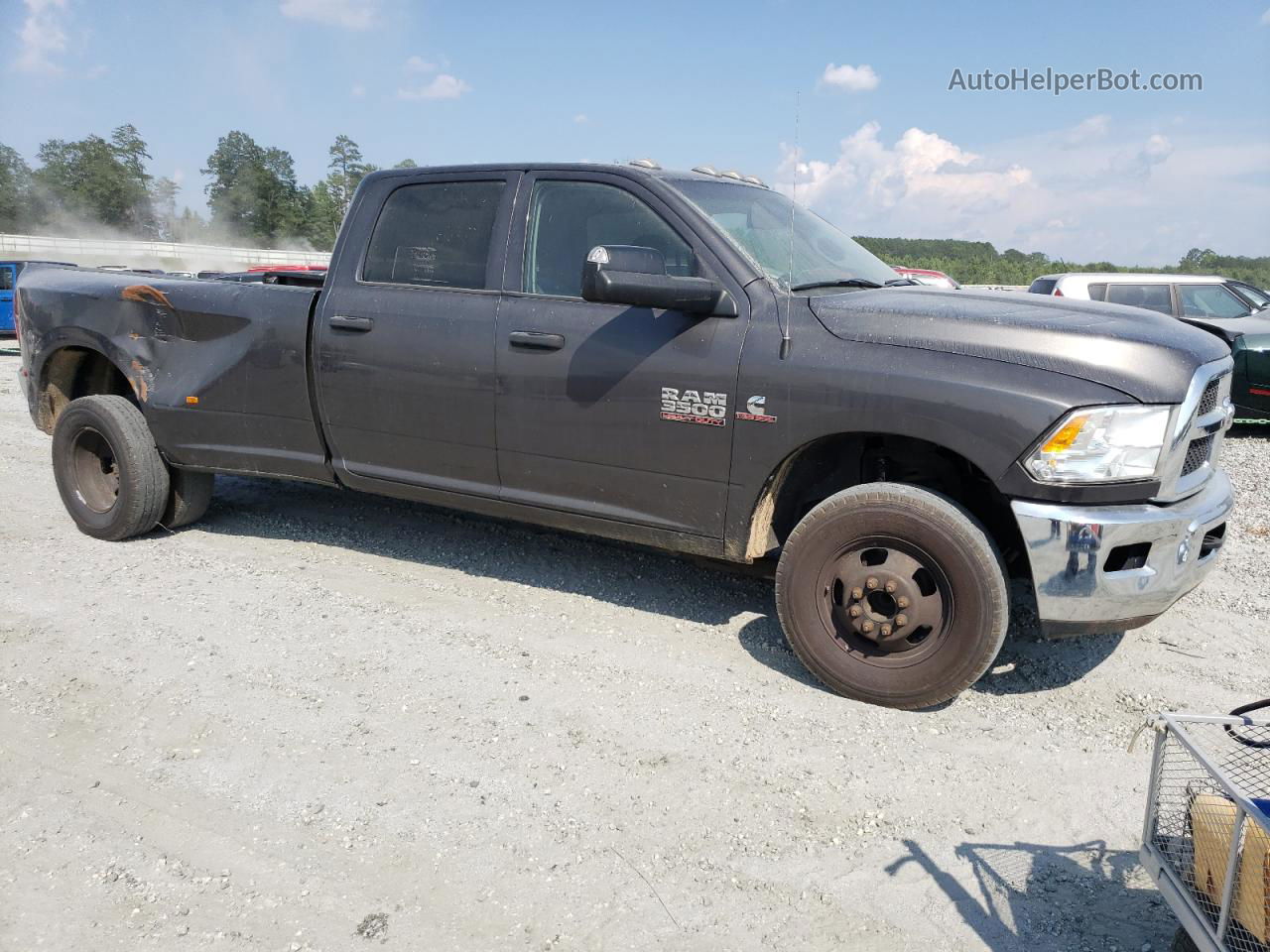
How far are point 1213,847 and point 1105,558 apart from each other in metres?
1.27

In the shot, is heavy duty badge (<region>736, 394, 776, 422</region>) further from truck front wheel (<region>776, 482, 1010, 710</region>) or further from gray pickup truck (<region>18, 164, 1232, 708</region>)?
truck front wheel (<region>776, 482, 1010, 710</region>)

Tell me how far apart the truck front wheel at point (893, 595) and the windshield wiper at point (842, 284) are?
863 millimetres

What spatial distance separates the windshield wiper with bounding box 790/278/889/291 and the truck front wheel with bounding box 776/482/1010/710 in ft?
2.83

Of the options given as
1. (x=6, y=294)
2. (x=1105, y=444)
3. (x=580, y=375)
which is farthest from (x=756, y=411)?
(x=6, y=294)

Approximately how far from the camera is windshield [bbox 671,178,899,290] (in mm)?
3926

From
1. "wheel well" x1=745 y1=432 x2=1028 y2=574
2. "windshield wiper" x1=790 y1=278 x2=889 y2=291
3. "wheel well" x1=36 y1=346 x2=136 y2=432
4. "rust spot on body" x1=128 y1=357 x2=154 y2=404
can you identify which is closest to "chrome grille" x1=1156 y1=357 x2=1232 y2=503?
"wheel well" x1=745 y1=432 x2=1028 y2=574

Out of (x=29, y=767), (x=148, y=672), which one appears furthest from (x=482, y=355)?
(x=29, y=767)

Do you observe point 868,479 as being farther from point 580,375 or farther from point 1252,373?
point 1252,373

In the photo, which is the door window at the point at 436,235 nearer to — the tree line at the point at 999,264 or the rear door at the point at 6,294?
the rear door at the point at 6,294

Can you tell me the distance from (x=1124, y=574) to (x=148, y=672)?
3.60 m

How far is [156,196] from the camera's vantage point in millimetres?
78500

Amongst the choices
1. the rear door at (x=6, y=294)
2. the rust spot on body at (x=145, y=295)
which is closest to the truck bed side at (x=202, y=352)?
the rust spot on body at (x=145, y=295)

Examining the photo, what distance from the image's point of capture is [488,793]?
2941 millimetres

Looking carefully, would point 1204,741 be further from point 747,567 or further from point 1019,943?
point 747,567
